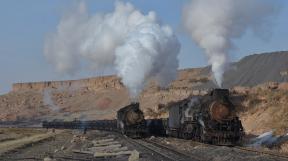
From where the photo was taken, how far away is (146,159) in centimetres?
2397

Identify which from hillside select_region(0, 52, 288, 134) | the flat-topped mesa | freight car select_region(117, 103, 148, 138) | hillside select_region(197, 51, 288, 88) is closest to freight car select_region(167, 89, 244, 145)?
hillside select_region(0, 52, 288, 134)

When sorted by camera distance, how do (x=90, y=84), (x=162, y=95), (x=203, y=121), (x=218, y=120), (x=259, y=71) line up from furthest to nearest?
(x=90, y=84)
(x=162, y=95)
(x=259, y=71)
(x=203, y=121)
(x=218, y=120)

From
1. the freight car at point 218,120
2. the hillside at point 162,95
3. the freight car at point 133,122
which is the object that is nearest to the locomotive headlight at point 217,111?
the freight car at point 218,120

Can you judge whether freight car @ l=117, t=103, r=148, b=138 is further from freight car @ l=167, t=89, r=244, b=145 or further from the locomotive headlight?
the locomotive headlight

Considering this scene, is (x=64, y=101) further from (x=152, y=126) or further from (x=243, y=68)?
(x=152, y=126)

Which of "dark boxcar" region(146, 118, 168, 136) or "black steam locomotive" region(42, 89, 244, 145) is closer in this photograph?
"black steam locomotive" region(42, 89, 244, 145)

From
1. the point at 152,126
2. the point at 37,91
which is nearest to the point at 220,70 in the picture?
the point at 152,126

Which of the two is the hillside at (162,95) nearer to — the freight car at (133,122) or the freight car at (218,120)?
the freight car at (218,120)

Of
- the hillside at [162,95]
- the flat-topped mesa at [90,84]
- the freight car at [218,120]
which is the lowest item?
the freight car at [218,120]

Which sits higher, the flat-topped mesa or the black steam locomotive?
the flat-topped mesa

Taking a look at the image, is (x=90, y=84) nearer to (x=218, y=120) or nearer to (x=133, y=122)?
(x=133, y=122)

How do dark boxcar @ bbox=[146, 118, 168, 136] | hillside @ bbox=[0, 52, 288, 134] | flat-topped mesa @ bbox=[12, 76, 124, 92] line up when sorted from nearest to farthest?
dark boxcar @ bbox=[146, 118, 168, 136], hillside @ bbox=[0, 52, 288, 134], flat-topped mesa @ bbox=[12, 76, 124, 92]

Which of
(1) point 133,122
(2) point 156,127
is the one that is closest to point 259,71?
(2) point 156,127

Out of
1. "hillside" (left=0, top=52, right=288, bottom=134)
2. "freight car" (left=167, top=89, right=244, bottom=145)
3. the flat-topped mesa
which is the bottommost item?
"freight car" (left=167, top=89, right=244, bottom=145)
